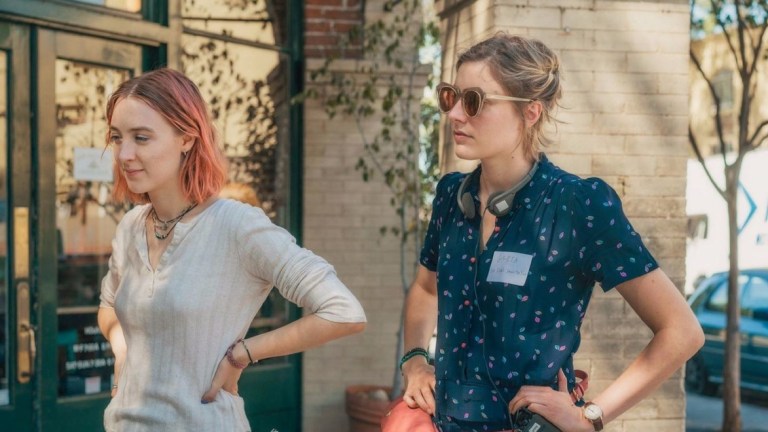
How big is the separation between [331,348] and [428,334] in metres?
5.14

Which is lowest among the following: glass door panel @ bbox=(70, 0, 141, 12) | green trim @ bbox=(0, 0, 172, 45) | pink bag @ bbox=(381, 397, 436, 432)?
pink bag @ bbox=(381, 397, 436, 432)

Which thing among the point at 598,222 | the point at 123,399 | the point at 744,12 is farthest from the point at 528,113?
the point at 744,12

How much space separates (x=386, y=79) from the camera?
7.77 m

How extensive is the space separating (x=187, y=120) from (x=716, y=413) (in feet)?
33.0

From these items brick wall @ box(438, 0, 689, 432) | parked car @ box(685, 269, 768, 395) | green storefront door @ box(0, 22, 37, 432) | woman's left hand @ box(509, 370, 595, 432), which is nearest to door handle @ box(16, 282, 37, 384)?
green storefront door @ box(0, 22, 37, 432)

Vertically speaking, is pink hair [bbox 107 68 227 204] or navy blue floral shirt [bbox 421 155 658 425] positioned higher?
pink hair [bbox 107 68 227 204]

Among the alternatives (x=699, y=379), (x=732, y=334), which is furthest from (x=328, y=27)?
(x=699, y=379)

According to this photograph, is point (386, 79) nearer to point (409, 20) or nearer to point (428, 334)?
point (409, 20)

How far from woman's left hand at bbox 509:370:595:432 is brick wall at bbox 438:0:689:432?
241cm

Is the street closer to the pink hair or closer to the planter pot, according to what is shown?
the planter pot

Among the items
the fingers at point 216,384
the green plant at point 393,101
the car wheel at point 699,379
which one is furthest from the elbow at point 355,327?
the car wheel at point 699,379

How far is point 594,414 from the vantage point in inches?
87.8

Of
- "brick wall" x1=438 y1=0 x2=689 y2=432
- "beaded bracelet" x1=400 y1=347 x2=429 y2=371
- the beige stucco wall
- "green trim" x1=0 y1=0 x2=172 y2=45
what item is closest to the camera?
"beaded bracelet" x1=400 y1=347 x2=429 y2=371

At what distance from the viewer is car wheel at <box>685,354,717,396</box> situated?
12797 millimetres
